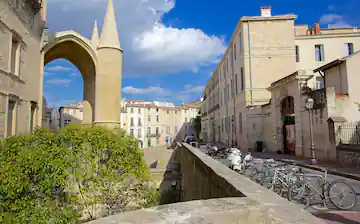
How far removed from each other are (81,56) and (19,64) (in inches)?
321

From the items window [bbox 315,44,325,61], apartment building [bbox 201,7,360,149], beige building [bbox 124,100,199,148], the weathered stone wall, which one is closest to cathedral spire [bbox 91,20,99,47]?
apartment building [bbox 201,7,360,149]

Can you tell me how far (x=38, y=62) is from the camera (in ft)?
42.0

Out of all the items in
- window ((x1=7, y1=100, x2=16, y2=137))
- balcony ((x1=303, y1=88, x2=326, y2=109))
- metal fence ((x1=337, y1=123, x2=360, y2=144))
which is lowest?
metal fence ((x1=337, y1=123, x2=360, y2=144))

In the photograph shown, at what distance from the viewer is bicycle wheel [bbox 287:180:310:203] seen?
6.32 metres

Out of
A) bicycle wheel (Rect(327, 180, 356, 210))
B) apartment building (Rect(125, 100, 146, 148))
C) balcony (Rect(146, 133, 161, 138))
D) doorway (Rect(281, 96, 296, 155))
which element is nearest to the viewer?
bicycle wheel (Rect(327, 180, 356, 210))

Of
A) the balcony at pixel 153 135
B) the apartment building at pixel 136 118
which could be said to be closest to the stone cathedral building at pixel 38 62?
the apartment building at pixel 136 118

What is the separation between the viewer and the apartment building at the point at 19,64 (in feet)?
29.3

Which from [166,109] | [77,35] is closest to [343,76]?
[77,35]

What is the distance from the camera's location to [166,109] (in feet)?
221

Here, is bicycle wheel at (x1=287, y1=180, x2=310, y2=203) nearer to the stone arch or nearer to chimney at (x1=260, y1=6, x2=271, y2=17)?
the stone arch

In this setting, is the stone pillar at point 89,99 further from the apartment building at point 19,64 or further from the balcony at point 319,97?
the balcony at point 319,97

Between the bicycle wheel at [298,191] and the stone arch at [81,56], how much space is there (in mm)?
14756

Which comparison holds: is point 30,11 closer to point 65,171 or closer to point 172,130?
point 65,171

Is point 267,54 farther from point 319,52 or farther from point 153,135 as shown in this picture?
point 153,135
